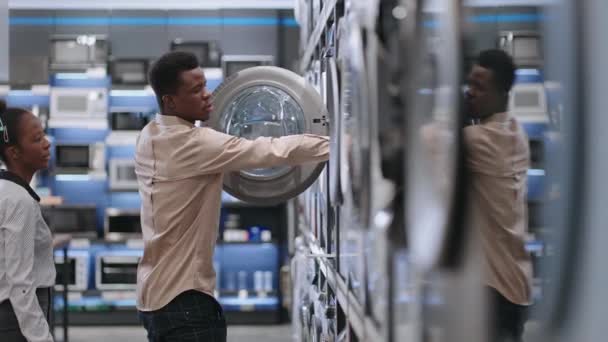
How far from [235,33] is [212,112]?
5.19 m

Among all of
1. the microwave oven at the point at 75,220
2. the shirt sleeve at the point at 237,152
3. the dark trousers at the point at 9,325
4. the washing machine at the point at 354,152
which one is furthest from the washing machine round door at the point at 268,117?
the microwave oven at the point at 75,220

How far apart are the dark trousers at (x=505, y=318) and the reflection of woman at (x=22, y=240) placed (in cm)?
201

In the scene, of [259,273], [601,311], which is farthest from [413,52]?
[259,273]

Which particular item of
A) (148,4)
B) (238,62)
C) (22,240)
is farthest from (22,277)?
(148,4)

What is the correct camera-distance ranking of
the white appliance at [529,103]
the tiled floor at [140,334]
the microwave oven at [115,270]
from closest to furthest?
the white appliance at [529,103] < the tiled floor at [140,334] < the microwave oven at [115,270]

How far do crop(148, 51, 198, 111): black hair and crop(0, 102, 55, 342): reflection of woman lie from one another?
1.64 feet

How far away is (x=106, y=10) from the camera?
7926mm

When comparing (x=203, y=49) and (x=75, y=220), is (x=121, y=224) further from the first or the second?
(x=203, y=49)

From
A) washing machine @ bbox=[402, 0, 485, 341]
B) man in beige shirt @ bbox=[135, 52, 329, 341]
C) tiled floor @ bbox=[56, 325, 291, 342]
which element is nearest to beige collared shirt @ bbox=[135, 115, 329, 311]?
man in beige shirt @ bbox=[135, 52, 329, 341]

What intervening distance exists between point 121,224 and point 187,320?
520 centimetres

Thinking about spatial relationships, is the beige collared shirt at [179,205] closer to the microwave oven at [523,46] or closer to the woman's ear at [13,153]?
the woman's ear at [13,153]

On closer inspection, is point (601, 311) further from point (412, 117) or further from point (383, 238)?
point (383, 238)

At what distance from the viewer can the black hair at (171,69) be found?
2.54 meters

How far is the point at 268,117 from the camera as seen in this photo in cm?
307
